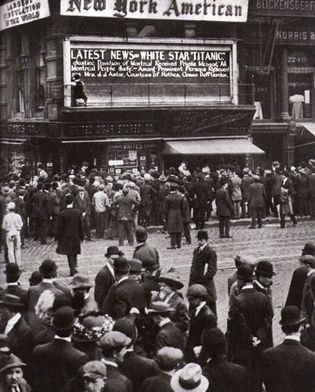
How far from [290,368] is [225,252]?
36.7ft

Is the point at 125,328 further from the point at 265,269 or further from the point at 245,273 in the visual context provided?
the point at 265,269

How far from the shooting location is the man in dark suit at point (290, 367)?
644 cm

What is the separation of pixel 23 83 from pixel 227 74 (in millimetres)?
7302

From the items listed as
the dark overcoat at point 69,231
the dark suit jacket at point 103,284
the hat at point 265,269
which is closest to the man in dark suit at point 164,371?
the hat at point 265,269

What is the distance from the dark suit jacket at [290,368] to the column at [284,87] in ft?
76.5

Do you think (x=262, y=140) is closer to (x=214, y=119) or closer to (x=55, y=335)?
(x=214, y=119)

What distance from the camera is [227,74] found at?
28.1 metres

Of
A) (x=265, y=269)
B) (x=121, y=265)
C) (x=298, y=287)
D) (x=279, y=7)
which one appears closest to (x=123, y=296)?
(x=121, y=265)

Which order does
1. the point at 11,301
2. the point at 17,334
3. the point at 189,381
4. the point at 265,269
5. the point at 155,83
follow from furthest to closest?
1. the point at 155,83
2. the point at 265,269
3. the point at 11,301
4. the point at 17,334
5. the point at 189,381

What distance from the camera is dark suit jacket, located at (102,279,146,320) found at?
834cm

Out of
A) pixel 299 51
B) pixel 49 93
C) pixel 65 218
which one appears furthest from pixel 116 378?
pixel 299 51

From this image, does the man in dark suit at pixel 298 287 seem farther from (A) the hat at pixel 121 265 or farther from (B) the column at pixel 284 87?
(B) the column at pixel 284 87

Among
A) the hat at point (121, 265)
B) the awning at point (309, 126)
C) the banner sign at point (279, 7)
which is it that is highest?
the banner sign at point (279, 7)

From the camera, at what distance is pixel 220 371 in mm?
6199
